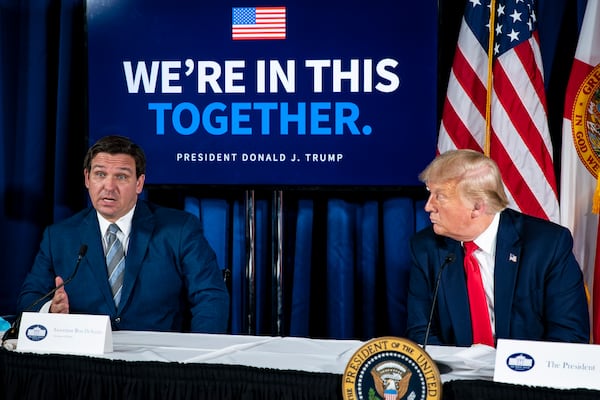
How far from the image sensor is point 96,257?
9.38 feet

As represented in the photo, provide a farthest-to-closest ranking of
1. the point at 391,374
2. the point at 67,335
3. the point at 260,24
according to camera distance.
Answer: the point at 260,24
the point at 67,335
the point at 391,374

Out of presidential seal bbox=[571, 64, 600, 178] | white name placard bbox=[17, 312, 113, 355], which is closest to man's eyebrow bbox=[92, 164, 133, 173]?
white name placard bbox=[17, 312, 113, 355]

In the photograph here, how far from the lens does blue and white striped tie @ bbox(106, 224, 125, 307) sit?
9.43ft

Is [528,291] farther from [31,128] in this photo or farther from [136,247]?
[31,128]

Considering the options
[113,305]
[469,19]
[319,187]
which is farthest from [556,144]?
→ [113,305]

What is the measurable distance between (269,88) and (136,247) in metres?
1.38

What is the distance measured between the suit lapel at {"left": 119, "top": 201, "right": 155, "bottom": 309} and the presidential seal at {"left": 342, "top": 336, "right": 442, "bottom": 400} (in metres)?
1.38

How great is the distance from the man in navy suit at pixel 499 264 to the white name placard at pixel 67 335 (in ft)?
3.56

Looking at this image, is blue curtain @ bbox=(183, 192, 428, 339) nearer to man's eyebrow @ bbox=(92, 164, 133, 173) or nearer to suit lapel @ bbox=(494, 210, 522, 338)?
man's eyebrow @ bbox=(92, 164, 133, 173)

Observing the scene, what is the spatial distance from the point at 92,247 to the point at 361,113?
1.60m

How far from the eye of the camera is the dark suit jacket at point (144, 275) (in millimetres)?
2838

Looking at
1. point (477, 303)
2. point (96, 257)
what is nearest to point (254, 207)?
point (96, 257)

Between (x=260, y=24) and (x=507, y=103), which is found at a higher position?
(x=260, y=24)

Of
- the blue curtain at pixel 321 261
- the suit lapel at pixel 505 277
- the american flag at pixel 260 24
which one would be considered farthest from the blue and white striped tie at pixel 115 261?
the american flag at pixel 260 24
